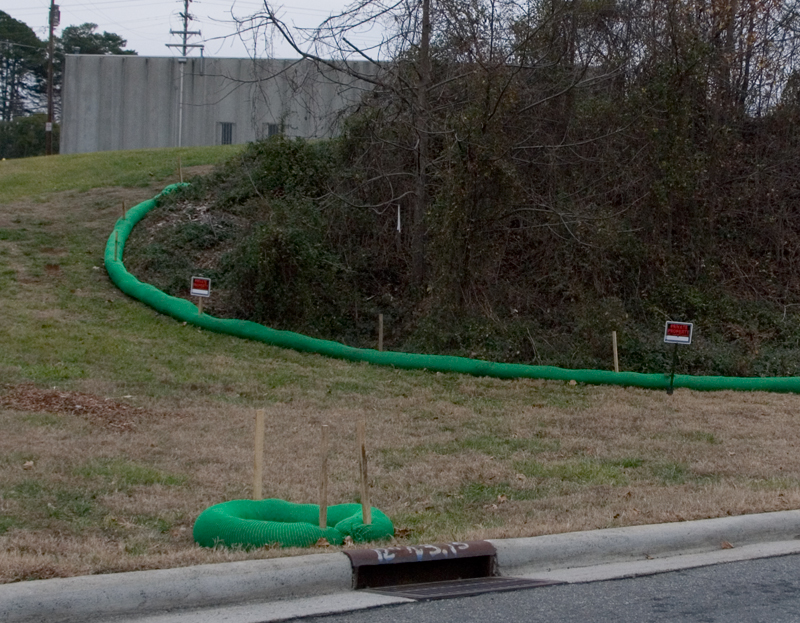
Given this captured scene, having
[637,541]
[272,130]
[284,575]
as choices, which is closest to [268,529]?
[284,575]

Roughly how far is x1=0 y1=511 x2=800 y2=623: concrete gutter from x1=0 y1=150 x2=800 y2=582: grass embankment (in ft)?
1.04

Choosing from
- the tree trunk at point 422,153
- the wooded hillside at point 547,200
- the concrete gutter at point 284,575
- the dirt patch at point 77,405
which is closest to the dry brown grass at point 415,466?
the dirt patch at point 77,405

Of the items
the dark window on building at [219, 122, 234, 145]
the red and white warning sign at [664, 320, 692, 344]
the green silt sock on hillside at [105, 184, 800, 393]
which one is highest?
the dark window on building at [219, 122, 234, 145]

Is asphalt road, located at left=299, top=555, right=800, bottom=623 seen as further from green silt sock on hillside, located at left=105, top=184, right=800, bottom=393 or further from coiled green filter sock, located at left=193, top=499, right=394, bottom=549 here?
green silt sock on hillside, located at left=105, top=184, right=800, bottom=393

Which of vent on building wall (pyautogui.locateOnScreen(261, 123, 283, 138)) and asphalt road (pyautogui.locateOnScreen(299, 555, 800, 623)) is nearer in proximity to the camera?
asphalt road (pyautogui.locateOnScreen(299, 555, 800, 623))

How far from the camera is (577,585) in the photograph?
5.53 meters

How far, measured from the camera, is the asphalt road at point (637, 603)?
16.1 feet

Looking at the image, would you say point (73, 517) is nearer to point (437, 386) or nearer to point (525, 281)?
point (437, 386)

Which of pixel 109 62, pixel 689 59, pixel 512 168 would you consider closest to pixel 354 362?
pixel 512 168

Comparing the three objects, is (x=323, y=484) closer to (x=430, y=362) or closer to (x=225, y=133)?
(x=430, y=362)

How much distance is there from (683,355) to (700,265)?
5.19 meters

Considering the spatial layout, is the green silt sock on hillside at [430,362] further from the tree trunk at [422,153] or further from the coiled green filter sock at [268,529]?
the coiled green filter sock at [268,529]

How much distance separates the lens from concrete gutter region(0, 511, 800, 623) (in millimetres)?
4629

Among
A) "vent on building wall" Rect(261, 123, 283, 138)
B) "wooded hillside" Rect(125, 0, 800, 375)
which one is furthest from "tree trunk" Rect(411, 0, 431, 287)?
"vent on building wall" Rect(261, 123, 283, 138)
